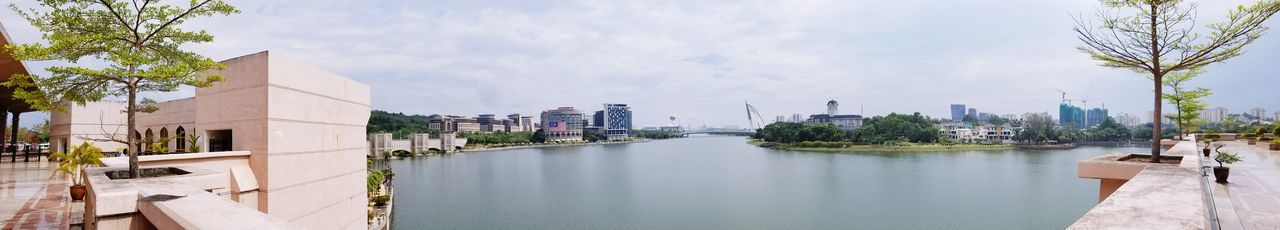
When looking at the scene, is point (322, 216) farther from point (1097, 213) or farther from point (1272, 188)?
point (1272, 188)

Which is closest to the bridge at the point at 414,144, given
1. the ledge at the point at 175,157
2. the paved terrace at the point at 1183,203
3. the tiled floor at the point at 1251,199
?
the ledge at the point at 175,157

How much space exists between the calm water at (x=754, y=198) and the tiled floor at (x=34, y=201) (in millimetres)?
10826

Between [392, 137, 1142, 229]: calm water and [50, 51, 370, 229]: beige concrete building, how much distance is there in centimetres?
1142

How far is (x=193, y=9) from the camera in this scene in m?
5.97

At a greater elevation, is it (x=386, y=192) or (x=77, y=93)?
(x=77, y=93)

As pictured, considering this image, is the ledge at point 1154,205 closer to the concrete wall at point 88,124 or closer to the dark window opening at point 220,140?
the dark window opening at point 220,140

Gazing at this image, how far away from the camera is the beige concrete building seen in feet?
22.8

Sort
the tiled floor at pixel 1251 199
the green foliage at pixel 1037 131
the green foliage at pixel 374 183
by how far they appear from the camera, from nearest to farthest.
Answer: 1. the tiled floor at pixel 1251 199
2. the green foliage at pixel 374 183
3. the green foliage at pixel 1037 131

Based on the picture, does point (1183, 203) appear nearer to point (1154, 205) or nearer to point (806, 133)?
point (1154, 205)

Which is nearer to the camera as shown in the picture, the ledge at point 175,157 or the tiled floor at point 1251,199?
the tiled floor at point 1251,199

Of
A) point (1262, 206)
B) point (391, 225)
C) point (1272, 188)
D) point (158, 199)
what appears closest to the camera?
point (158, 199)

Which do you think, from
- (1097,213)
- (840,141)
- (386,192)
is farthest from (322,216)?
(840,141)

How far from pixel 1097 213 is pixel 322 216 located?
27.3ft

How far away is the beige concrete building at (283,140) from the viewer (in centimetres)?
696
